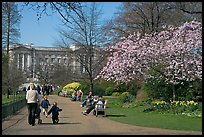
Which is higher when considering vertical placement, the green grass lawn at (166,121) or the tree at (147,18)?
the tree at (147,18)

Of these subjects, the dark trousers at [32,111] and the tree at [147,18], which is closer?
the dark trousers at [32,111]

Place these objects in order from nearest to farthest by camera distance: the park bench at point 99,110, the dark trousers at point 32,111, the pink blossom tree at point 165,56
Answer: the dark trousers at point 32,111
the park bench at point 99,110
the pink blossom tree at point 165,56

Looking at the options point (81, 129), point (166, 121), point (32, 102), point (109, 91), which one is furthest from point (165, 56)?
point (109, 91)

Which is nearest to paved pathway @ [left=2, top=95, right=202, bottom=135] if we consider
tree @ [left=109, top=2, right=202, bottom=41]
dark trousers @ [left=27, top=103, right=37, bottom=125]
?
dark trousers @ [left=27, top=103, right=37, bottom=125]

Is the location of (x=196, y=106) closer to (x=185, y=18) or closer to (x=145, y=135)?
(x=145, y=135)

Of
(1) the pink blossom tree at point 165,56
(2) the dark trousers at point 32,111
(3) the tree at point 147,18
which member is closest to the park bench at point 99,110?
(1) the pink blossom tree at point 165,56

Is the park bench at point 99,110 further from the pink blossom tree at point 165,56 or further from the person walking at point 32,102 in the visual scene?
the person walking at point 32,102

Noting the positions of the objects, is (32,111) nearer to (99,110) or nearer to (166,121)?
(166,121)

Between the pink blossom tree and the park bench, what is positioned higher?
the pink blossom tree

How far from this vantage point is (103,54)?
125 ft

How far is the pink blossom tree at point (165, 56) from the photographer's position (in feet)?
76.7

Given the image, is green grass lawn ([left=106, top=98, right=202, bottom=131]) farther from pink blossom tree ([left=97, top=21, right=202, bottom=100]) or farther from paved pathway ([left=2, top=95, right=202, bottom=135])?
pink blossom tree ([left=97, top=21, right=202, bottom=100])

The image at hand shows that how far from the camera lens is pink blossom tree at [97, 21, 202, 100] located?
23.4 m

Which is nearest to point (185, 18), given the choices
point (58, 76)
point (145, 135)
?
point (145, 135)
